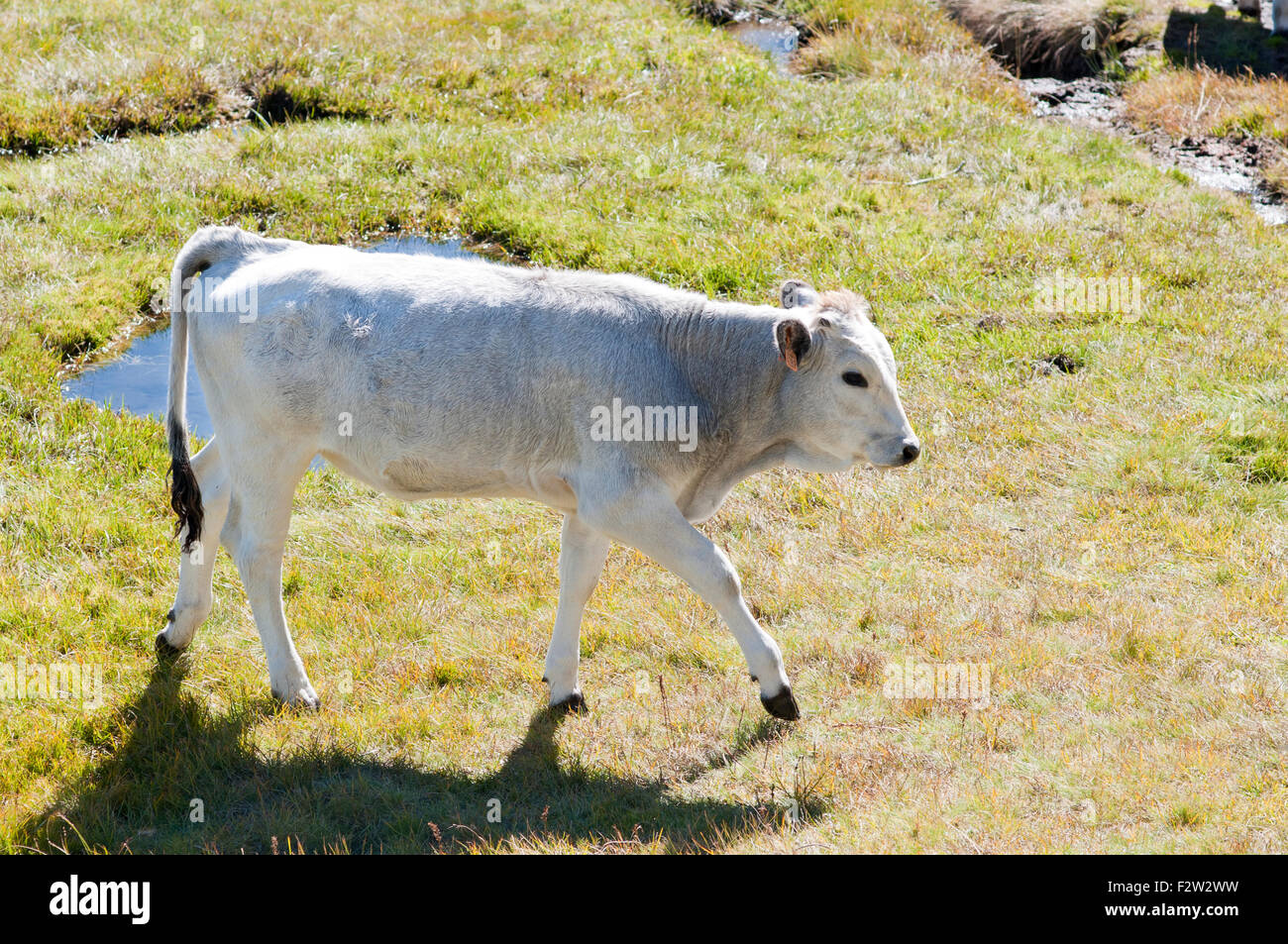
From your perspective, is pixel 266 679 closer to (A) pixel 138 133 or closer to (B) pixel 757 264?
(B) pixel 757 264

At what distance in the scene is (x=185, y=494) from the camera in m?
7.04

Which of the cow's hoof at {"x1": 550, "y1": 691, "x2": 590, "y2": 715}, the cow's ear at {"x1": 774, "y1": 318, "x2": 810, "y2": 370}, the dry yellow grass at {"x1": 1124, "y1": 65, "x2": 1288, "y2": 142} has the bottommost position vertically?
the cow's hoof at {"x1": 550, "y1": 691, "x2": 590, "y2": 715}

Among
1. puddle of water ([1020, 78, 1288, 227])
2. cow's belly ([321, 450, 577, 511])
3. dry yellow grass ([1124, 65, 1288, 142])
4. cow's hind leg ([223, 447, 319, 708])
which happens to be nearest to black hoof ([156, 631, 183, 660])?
cow's hind leg ([223, 447, 319, 708])

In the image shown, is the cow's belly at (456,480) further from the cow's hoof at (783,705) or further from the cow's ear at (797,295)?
the cow's ear at (797,295)

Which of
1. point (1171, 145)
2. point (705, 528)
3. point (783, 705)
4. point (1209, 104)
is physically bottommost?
point (705, 528)

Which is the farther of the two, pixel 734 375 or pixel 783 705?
pixel 734 375

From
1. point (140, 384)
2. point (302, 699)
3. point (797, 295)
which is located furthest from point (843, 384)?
point (140, 384)

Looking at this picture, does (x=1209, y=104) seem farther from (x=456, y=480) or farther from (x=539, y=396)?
(x=456, y=480)

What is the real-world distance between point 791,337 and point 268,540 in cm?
307

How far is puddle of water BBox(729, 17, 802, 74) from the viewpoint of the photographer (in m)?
20.3

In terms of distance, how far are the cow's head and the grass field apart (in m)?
1.53

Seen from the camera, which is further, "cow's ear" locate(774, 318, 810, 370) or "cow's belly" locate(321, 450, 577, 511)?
"cow's belly" locate(321, 450, 577, 511)

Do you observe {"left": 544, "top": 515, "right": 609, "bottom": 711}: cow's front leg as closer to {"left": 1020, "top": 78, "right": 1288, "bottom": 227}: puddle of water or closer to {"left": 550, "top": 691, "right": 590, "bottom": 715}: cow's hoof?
{"left": 550, "top": 691, "right": 590, "bottom": 715}: cow's hoof

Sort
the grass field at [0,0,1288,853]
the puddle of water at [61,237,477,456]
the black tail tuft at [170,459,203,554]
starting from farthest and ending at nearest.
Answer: the puddle of water at [61,237,477,456], the black tail tuft at [170,459,203,554], the grass field at [0,0,1288,853]
